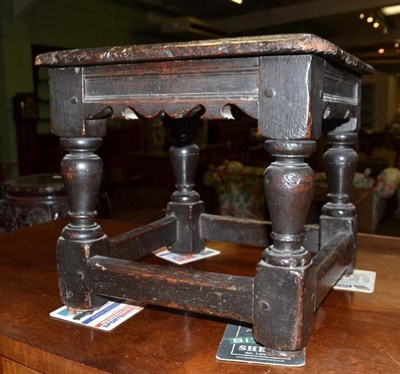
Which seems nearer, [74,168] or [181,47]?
[181,47]

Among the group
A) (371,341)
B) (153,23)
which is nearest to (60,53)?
(371,341)

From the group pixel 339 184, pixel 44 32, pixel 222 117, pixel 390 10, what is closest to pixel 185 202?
Answer: pixel 339 184

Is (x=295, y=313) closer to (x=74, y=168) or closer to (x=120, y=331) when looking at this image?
(x=120, y=331)

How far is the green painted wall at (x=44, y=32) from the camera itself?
4844mm

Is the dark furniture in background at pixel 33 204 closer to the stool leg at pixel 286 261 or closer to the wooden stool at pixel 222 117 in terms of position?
the wooden stool at pixel 222 117

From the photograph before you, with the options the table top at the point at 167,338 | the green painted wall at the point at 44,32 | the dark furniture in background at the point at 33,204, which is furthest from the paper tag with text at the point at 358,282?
the green painted wall at the point at 44,32

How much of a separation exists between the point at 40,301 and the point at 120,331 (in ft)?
0.56

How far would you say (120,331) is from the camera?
2.19 ft

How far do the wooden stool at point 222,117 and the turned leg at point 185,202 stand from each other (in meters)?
0.18

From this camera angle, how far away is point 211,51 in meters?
0.58

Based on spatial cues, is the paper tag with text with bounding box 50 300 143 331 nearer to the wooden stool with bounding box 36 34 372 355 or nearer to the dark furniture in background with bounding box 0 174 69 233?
the wooden stool with bounding box 36 34 372 355

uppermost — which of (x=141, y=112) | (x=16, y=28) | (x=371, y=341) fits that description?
(x=16, y=28)

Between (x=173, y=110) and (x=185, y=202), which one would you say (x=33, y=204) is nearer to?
(x=185, y=202)

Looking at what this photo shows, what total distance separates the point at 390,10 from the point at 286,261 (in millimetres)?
3321
